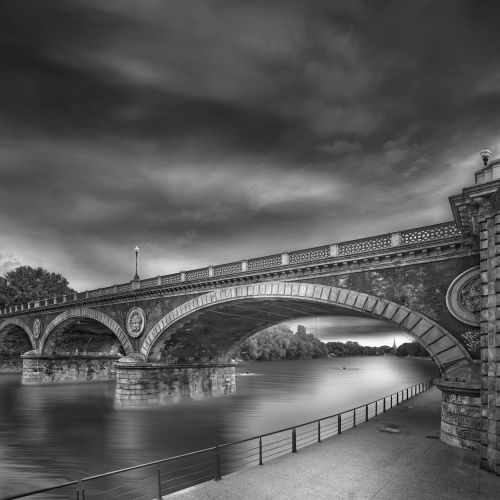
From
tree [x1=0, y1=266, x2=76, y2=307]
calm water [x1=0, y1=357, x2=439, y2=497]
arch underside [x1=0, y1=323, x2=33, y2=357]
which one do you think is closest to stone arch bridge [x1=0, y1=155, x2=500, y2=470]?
calm water [x1=0, y1=357, x2=439, y2=497]

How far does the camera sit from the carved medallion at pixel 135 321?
34344mm

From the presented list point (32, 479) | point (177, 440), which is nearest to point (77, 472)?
point (32, 479)

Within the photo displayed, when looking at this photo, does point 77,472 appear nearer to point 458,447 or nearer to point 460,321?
point 458,447

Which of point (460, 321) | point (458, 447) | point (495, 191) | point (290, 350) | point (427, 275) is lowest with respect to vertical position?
point (290, 350)

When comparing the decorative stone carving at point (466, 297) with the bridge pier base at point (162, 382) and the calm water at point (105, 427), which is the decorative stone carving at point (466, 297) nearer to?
the calm water at point (105, 427)

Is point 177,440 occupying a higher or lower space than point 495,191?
lower

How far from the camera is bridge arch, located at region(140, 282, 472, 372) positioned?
18.0m

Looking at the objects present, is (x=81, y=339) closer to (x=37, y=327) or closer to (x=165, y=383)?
(x=37, y=327)

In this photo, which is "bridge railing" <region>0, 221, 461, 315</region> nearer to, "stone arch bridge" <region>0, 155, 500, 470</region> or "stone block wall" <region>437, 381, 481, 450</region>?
"stone arch bridge" <region>0, 155, 500, 470</region>

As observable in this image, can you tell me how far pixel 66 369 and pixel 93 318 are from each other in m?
15.9

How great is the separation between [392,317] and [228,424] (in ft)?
40.6

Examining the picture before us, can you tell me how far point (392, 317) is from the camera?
2039 centimetres

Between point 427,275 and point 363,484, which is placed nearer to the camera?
point 363,484

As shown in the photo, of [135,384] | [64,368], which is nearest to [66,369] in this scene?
[64,368]
